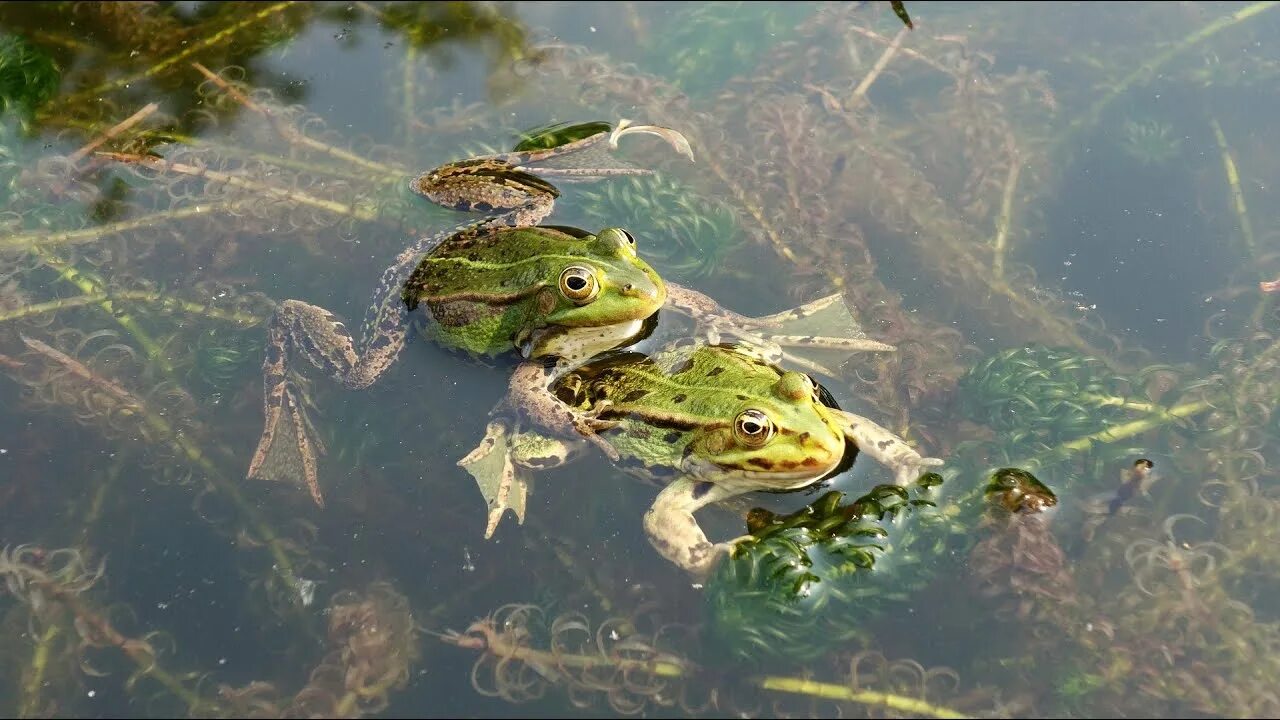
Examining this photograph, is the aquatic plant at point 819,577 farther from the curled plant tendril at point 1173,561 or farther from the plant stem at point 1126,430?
the curled plant tendril at point 1173,561

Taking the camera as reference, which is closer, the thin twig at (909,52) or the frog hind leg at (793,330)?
the frog hind leg at (793,330)

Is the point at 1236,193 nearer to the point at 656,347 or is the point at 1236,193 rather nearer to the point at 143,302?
the point at 656,347

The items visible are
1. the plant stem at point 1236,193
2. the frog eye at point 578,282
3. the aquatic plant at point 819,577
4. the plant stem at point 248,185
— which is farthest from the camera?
the plant stem at point 248,185

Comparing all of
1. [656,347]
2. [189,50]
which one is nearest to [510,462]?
[656,347]

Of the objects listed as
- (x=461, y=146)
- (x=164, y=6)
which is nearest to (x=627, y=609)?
(x=461, y=146)

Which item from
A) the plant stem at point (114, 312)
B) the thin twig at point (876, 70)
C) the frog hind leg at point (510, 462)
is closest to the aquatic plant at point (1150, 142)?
the thin twig at point (876, 70)

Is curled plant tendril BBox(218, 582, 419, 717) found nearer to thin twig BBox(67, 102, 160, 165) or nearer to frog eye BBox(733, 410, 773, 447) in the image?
frog eye BBox(733, 410, 773, 447)
